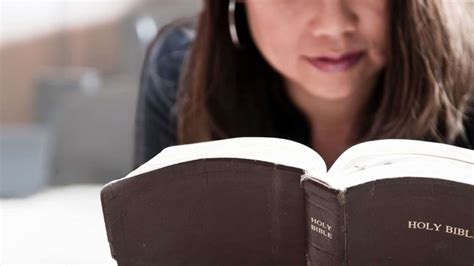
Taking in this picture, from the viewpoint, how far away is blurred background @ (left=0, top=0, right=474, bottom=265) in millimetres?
988

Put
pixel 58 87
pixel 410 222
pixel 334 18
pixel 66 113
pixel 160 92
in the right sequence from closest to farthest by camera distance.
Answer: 1. pixel 410 222
2. pixel 334 18
3. pixel 160 92
4. pixel 66 113
5. pixel 58 87

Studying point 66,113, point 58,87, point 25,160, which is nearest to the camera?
point 25,160

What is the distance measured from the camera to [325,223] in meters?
0.54

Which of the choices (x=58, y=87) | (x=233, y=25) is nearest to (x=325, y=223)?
(x=233, y=25)

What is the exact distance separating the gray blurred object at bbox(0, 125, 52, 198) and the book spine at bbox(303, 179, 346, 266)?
137cm

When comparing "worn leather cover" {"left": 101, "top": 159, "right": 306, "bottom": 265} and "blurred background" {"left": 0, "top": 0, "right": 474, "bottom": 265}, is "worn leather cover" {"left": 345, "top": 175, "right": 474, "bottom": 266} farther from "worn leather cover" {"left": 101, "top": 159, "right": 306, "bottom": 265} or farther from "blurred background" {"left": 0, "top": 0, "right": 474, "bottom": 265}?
"blurred background" {"left": 0, "top": 0, "right": 474, "bottom": 265}

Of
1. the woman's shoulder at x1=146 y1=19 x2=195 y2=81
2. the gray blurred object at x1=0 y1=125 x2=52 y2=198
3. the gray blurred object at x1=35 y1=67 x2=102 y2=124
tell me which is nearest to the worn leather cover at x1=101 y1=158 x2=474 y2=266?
the woman's shoulder at x1=146 y1=19 x2=195 y2=81

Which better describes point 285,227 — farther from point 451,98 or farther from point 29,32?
point 29,32

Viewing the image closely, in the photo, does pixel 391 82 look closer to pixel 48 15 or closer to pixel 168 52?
pixel 168 52

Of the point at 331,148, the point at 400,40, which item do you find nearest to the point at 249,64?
the point at 331,148

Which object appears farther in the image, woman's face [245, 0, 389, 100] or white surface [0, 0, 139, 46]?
white surface [0, 0, 139, 46]

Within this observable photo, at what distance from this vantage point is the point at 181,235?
60cm

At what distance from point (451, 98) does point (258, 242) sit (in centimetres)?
43

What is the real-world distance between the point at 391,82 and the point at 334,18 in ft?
0.38
